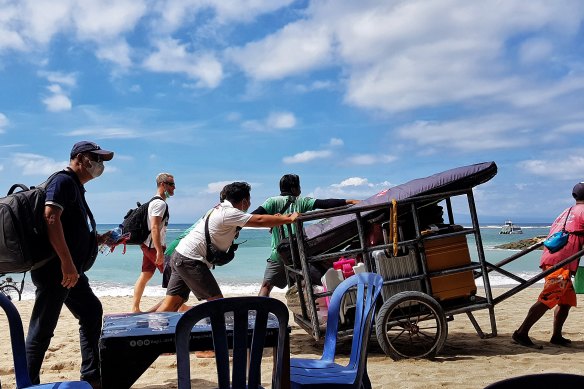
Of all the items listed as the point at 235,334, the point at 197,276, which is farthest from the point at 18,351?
the point at 197,276

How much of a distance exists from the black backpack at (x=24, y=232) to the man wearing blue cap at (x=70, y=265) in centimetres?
8

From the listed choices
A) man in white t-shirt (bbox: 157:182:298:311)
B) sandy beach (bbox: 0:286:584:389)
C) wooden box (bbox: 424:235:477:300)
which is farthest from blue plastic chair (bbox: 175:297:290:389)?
wooden box (bbox: 424:235:477:300)

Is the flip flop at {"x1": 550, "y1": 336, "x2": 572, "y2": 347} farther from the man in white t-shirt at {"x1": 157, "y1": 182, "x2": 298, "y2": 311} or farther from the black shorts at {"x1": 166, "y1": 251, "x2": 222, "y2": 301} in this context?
the black shorts at {"x1": 166, "y1": 251, "x2": 222, "y2": 301}

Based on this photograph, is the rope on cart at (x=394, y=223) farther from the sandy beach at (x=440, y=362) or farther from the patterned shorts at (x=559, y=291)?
the patterned shorts at (x=559, y=291)

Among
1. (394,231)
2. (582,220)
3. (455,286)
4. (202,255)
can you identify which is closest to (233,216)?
(202,255)

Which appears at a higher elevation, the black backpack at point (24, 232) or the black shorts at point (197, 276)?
the black backpack at point (24, 232)

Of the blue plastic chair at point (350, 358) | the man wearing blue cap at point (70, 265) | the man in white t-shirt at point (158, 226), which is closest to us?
the blue plastic chair at point (350, 358)

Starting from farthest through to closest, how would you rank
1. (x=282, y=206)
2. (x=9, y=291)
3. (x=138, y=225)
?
(x=9, y=291)
(x=138, y=225)
(x=282, y=206)

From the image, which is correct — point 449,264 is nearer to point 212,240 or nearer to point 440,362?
point 440,362

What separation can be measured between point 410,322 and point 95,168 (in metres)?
3.18

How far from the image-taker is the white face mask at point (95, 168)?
4.55 metres

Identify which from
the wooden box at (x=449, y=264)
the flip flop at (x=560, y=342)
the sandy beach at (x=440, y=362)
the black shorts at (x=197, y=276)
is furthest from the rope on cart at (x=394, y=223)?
the flip flop at (x=560, y=342)

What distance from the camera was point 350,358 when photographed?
3742 millimetres

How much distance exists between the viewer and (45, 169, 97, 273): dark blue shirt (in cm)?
417
